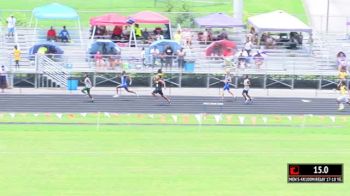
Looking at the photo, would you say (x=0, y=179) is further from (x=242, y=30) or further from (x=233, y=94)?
(x=242, y=30)

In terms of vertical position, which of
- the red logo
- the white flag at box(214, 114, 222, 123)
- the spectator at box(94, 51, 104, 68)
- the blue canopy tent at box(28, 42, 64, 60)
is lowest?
the white flag at box(214, 114, 222, 123)

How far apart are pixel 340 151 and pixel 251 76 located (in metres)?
19.6

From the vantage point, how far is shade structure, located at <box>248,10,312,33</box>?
58750 mm

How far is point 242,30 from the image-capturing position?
60.5 metres

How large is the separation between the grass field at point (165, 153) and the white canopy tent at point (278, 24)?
1188 centimetres

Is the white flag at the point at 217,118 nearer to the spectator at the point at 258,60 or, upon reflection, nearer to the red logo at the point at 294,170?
the spectator at the point at 258,60

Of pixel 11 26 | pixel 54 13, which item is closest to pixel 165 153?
pixel 11 26

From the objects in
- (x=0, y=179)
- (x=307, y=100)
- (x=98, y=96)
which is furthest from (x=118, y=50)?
(x=0, y=179)

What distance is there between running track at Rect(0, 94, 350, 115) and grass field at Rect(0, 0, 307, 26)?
2298 centimetres

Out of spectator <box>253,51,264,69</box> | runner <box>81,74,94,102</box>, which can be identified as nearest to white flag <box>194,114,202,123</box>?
runner <box>81,74,94,102</box>

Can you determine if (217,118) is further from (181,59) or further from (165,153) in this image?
(165,153)

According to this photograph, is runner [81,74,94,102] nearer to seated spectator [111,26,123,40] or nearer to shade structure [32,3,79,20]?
shade structure [32,3,79,20]

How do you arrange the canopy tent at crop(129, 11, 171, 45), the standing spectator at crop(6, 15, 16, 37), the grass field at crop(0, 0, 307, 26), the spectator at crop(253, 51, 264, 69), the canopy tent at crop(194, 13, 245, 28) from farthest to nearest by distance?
the grass field at crop(0, 0, 307, 26) < the canopy tent at crop(194, 13, 245, 28) < the canopy tent at crop(129, 11, 171, 45) < the standing spectator at crop(6, 15, 16, 37) < the spectator at crop(253, 51, 264, 69)

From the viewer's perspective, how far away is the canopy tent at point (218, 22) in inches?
2325
